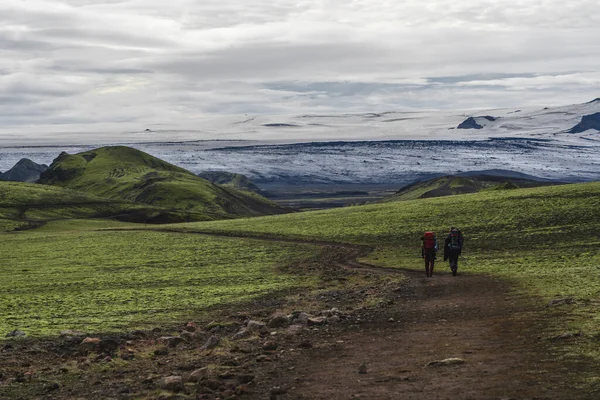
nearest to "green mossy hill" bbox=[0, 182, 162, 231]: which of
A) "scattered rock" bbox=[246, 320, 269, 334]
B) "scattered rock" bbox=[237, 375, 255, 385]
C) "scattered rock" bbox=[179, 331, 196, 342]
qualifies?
"scattered rock" bbox=[179, 331, 196, 342]

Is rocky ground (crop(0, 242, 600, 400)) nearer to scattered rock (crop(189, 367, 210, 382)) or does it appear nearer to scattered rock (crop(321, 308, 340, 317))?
scattered rock (crop(189, 367, 210, 382))

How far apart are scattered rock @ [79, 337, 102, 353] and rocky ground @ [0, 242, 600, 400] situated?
0.05 metres

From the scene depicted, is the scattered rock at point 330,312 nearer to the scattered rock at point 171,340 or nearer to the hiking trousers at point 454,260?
the scattered rock at point 171,340

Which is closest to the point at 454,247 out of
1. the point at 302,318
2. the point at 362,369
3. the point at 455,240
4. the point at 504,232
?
the point at 455,240

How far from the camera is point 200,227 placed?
84.9 m

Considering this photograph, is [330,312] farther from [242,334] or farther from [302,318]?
[242,334]

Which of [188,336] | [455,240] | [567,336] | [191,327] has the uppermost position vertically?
[567,336]

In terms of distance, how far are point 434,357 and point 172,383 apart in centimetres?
634

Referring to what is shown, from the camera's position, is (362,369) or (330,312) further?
(330,312)

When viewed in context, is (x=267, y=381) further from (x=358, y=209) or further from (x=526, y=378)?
(x=358, y=209)

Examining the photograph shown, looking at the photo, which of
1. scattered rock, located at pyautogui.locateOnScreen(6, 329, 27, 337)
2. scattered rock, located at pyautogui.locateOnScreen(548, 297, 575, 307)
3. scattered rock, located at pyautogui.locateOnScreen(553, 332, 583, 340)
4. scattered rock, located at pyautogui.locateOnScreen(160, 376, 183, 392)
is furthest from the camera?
scattered rock, located at pyautogui.locateOnScreen(6, 329, 27, 337)

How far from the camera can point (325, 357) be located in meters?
19.3

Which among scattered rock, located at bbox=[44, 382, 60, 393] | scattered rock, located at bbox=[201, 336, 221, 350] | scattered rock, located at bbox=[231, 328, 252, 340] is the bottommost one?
scattered rock, located at bbox=[231, 328, 252, 340]

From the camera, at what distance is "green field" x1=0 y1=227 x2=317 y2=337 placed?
29672mm
